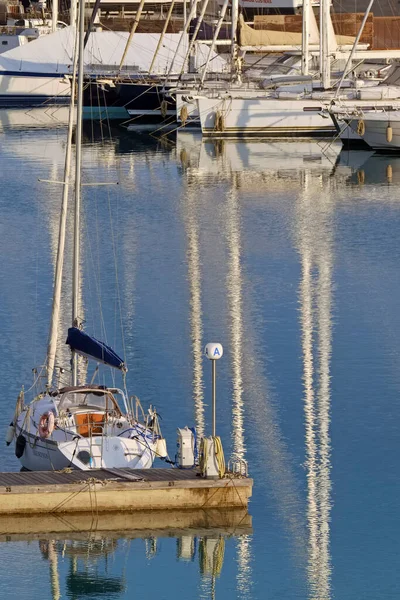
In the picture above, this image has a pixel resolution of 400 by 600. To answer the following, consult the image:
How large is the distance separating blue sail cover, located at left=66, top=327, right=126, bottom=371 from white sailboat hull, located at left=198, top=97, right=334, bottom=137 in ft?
151

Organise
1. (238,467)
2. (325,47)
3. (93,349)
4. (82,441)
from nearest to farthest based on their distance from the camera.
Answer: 1. (82,441)
2. (238,467)
3. (93,349)
4. (325,47)

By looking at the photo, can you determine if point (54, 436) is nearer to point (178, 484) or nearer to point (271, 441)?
point (178, 484)

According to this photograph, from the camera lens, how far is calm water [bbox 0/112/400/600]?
78.6ft

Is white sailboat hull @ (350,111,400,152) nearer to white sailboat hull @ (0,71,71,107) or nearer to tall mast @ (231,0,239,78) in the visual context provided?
tall mast @ (231,0,239,78)

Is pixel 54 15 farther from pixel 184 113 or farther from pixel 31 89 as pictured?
pixel 184 113

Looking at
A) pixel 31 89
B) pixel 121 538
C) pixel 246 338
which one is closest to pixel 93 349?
pixel 121 538

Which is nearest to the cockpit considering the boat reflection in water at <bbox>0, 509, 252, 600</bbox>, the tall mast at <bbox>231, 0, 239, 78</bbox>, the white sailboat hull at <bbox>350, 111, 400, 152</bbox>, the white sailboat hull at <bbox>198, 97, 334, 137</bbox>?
the boat reflection in water at <bbox>0, 509, 252, 600</bbox>

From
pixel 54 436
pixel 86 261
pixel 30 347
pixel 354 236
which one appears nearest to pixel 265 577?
pixel 54 436

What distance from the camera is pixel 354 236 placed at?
5022 centimetres

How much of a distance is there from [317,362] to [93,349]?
8155mm

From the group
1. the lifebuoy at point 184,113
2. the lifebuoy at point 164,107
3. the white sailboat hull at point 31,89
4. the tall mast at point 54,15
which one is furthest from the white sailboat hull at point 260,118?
the tall mast at point 54,15

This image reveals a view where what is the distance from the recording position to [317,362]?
3444 cm

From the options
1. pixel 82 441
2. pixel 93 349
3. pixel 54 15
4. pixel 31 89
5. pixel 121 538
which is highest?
pixel 54 15

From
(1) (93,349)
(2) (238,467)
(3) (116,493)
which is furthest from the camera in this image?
(1) (93,349)
